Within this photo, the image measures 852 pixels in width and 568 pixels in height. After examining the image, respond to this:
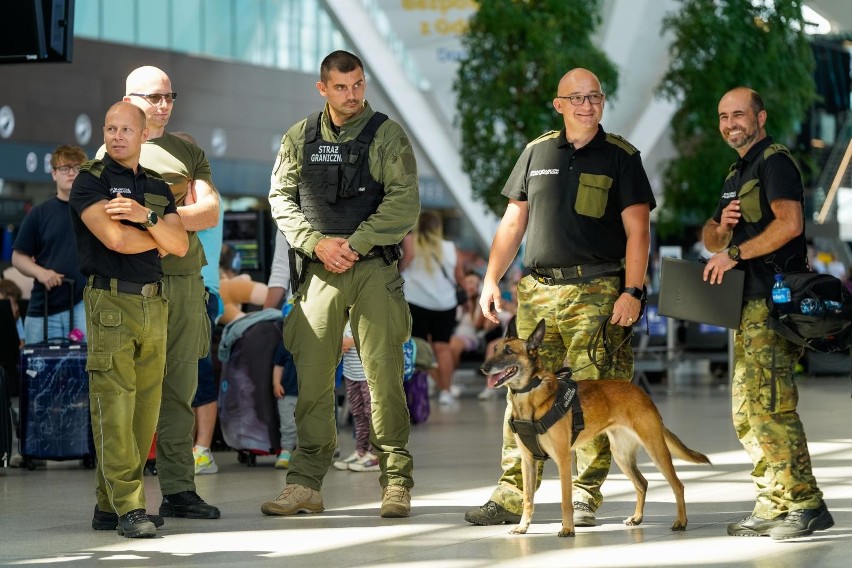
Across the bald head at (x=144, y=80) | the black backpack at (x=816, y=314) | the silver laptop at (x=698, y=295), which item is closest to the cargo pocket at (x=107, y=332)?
the bald head at (x=144, y=80)

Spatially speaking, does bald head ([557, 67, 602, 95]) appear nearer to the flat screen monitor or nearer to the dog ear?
the dog ear

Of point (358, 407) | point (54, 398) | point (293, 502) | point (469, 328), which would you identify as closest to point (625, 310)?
point (293, 502)

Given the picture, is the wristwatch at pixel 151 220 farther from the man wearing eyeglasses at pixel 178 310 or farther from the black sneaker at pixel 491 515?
the black sneaker at pixel 491 515

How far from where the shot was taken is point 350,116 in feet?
22.1

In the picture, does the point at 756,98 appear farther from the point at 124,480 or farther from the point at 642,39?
the point at 642,39

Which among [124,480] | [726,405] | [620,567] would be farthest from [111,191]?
[726,405]

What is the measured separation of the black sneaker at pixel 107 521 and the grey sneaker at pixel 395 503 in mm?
999

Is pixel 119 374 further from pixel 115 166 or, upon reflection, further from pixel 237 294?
pixel 237 294

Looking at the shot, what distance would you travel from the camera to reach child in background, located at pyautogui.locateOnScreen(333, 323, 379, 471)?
9.03 metres

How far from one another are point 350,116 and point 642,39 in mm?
22355

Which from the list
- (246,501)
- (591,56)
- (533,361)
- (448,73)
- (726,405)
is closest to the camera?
(533,361)

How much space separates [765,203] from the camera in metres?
5.99

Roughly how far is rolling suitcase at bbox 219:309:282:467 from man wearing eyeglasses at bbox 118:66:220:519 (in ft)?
7.71

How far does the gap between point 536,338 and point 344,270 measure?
1.06 m
